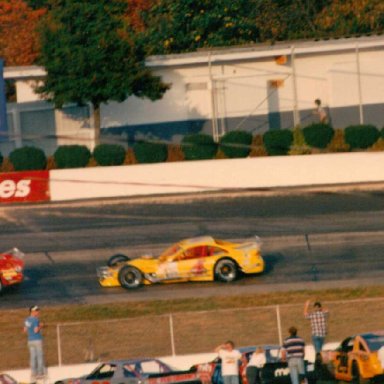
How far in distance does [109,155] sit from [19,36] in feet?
81.3

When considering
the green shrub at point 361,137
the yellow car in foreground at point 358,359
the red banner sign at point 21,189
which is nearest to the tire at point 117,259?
the red banner sign at point 21,189

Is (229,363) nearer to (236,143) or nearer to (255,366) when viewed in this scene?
(255,366)

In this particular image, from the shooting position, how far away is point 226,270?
30859 millimetres

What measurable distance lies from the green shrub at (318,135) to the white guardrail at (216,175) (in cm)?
240

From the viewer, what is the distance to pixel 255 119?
49.1 metres

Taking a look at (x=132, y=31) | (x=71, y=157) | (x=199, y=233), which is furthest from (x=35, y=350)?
(x=132, y=31)

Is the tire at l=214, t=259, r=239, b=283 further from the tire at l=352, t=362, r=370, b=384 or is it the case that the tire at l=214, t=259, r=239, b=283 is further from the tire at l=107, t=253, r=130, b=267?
the tire at l=352, t=362, r=370, b=384

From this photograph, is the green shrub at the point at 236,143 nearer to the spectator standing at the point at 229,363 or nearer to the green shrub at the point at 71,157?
the green shrub at the point at 71,157

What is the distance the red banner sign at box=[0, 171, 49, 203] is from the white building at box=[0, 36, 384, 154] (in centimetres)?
846

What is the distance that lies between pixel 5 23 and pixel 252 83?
2191 cm

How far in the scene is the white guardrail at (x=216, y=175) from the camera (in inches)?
1553

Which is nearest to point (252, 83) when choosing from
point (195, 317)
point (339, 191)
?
point (339, 191)

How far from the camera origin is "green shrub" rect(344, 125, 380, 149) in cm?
4203

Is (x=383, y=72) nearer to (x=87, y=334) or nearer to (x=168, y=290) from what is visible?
(x=168, y=290)
